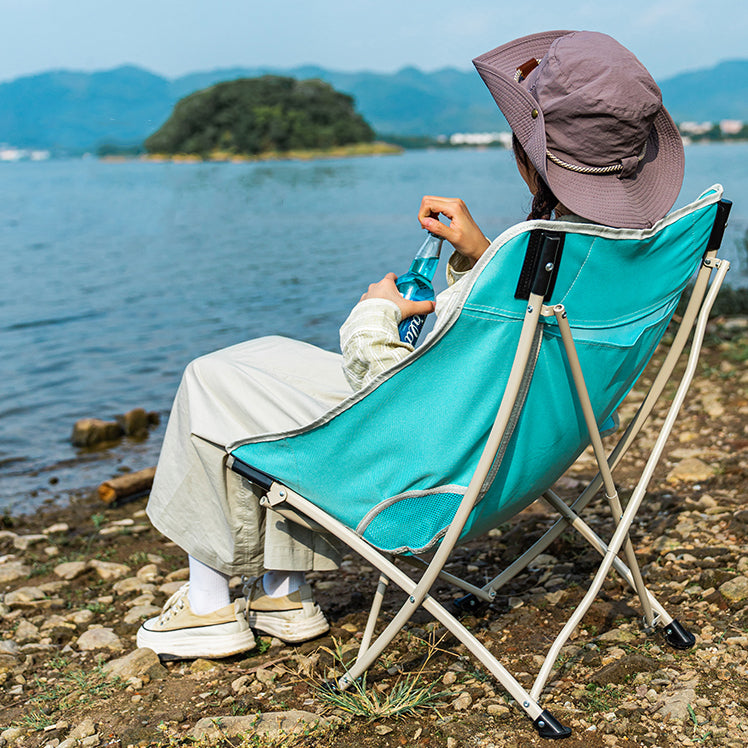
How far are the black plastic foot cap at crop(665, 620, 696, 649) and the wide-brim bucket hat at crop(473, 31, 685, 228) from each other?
1.30m

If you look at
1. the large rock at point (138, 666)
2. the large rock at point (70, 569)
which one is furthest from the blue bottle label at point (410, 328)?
the large rock at point (70, 569)

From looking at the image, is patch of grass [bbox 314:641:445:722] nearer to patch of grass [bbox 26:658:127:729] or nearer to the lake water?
patch of grass [bbox 26:658:127:729]

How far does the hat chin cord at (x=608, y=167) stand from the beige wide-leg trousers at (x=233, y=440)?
0.93 meters

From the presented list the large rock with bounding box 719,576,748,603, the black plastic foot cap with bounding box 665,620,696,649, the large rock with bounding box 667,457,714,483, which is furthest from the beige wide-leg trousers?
the large rock with bounding box 667,457,714,483

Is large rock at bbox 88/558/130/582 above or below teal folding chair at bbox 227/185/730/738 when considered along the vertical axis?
below

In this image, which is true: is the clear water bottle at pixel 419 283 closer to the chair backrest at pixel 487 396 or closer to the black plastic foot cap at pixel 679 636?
the chair backrest at pixel 487 396

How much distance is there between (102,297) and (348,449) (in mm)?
12214

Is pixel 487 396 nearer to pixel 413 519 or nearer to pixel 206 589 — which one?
pixel 413 519

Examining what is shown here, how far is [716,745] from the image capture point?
208cm

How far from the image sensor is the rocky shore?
7.49 ft

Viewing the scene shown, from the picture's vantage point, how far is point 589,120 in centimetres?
199

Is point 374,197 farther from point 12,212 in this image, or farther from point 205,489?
point 205,489

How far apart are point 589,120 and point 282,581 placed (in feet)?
6.03

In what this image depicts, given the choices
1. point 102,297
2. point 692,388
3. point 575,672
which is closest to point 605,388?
point 575,672
